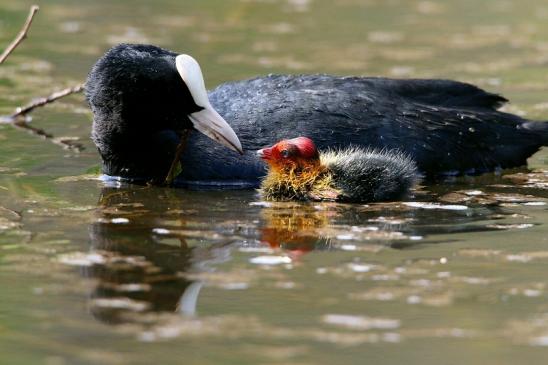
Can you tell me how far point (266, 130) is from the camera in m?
6.90

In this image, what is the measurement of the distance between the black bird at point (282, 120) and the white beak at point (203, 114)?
0.4 inches

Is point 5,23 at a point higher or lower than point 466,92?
higher

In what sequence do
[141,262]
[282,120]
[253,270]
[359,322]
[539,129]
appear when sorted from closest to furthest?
[359,322]
[253,270]
[141,262]
[282,120]
[539,129]

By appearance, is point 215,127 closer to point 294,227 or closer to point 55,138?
point 294,227

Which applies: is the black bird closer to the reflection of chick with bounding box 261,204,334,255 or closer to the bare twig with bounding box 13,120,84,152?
the reflection of chick with bounding box 261,204,334,255

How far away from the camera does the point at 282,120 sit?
273 inches

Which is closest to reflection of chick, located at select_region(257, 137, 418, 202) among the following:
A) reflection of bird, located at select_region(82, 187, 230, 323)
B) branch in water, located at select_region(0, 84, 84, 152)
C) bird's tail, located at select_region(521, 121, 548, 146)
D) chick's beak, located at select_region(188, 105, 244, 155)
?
chick's beak, located at select_region(188, 105, 244, 155)

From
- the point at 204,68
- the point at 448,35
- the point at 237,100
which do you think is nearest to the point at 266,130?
the point at 237,100

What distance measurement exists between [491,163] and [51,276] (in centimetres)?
358

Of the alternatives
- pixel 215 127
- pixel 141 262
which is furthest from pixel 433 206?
pixel 141 262

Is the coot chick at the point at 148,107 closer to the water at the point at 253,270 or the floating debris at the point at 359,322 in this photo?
the water at the point at 253,270

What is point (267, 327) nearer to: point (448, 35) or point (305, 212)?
point (305, 212)

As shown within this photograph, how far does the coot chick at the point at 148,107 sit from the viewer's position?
21.6 feet

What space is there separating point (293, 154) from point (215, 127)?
1.70 ft
